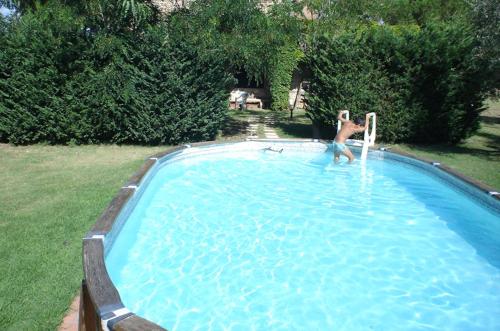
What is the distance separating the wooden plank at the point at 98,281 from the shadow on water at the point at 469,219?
593cm

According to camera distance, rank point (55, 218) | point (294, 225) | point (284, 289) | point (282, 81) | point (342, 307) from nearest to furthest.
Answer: point (342, 307) → point (284, 289) → point (55, 218) → point (294, 225) → point (282, 81)

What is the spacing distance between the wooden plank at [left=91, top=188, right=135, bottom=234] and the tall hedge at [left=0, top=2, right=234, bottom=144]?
6.77 metres

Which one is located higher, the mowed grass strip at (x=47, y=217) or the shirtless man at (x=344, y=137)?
the shirtless man at (x=344, y=137)

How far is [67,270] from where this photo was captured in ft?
18.2

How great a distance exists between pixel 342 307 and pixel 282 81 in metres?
19.5

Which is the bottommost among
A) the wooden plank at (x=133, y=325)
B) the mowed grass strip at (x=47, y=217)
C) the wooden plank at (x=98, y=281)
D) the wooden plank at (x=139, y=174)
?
the mowed grass strip at (x=47, y=217)

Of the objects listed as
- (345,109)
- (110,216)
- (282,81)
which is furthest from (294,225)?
(282,81)

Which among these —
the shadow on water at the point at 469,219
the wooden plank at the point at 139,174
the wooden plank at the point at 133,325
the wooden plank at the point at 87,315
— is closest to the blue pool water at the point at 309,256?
the shadow on water at the point at 469,219

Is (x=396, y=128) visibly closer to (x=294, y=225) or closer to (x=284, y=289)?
(x=294, y=225)

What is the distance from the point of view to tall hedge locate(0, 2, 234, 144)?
12.9 meters

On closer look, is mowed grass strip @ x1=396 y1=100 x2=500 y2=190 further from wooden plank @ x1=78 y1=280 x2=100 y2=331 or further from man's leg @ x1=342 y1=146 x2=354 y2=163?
wooden plank @ x1=78 y1=280 x2=100 y2=331

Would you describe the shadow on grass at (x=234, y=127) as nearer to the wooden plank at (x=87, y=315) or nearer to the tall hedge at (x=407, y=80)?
the tall hedge at (x=407, y=80)

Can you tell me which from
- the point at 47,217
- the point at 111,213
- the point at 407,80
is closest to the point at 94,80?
the point at 47,217

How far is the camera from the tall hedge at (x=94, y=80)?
42.2 feet
